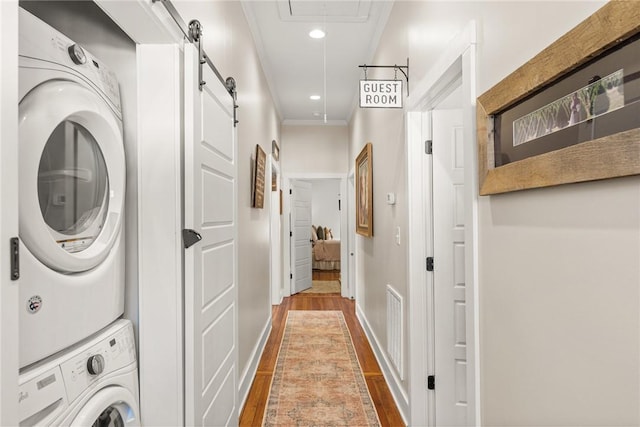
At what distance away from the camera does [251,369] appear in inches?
116

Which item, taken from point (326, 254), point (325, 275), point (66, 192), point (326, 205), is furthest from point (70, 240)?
point (326, 205)

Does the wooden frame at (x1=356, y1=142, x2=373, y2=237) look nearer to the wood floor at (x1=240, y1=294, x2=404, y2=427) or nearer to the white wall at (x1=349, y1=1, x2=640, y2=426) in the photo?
the wood floor at (x1=240, y1=294, x2=404, y2=427)

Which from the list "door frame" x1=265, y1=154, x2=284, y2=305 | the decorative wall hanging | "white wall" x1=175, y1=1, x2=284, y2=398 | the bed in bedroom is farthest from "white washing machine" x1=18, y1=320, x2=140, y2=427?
the bed in bedroom

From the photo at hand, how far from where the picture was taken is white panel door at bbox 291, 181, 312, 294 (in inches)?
241

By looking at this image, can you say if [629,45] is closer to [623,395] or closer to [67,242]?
[623,395]

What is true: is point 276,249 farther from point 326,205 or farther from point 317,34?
point 326,205

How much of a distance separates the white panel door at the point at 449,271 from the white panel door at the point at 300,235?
4.03 metres

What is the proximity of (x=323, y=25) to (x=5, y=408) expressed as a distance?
10.3 ft

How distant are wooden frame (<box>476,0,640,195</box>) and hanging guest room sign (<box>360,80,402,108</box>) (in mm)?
1076

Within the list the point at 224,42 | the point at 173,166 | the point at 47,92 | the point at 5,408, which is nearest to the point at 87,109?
the point at 47,92

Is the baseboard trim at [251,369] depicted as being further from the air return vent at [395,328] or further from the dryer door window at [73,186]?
the dryer door window at [73,186]

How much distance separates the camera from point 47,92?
98cm

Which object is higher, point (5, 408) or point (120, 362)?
point (5, 408)

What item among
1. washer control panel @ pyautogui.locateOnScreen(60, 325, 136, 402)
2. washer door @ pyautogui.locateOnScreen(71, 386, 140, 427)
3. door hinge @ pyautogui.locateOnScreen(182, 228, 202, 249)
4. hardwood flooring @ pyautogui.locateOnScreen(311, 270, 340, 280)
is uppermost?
door hinge @ pyautogui.locateOnScreen(182, 228, 202, 249)
